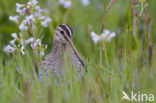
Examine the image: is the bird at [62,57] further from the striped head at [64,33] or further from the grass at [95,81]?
the grass at [95,81]

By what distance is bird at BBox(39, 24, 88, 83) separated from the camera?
3549mm

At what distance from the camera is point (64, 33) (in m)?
3.79

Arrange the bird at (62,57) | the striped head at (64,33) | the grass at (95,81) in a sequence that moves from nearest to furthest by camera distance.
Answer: the grass at (95,81) → the bird at (62,57) → the striped head at (64,33)

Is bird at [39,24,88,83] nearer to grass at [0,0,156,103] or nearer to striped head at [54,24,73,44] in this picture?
striped head at [54,24,73,44]

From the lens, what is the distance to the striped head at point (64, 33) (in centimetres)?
376

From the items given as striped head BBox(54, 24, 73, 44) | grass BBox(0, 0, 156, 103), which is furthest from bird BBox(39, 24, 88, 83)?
grass BBox(0, 0, 156, 103)

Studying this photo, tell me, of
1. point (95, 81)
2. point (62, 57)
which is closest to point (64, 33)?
point (62, 57)

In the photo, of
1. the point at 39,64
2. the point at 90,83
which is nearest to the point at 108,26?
the point at 39,64

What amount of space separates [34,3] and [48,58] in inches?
28.1

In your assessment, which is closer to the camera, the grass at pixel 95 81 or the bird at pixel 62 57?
the grass at pixel 95 81

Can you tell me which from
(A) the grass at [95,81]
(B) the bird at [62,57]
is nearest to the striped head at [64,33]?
(B) the bird at [62,57]

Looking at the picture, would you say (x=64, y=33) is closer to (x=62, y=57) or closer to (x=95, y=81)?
(x=62, y=57)

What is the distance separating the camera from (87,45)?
19.3ft

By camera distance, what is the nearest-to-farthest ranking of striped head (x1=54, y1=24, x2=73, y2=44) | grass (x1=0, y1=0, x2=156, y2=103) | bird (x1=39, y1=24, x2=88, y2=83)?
grass (x1=0, y1=0, x2=156, y2=103), bird (x1=39, y1=24, x2=88, y2=83), striped head (x1=54, y1=24, x2=73, y2=44)
